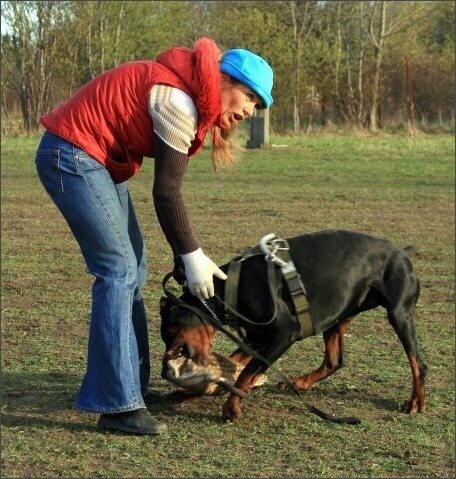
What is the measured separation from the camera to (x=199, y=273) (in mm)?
4551

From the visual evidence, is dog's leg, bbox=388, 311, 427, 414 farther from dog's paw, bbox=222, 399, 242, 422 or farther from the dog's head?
the dog's head

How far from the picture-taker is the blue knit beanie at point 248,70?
4461mm

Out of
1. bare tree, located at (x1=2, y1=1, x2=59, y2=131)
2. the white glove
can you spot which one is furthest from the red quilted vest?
bare tree, located at (x1=2, y1=1, x2=59, y2=131)

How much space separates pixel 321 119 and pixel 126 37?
775 cm

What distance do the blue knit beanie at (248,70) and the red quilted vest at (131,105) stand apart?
0.07m

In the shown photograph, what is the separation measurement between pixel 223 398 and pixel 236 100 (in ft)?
5.58

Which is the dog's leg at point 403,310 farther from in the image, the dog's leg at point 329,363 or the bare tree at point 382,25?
the bare tree at point 382,25

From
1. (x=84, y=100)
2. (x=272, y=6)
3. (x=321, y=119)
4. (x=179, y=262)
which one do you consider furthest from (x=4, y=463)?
(x=272, y=6)

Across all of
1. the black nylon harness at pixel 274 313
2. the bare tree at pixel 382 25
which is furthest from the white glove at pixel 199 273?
the bare tree at pixel 382 25

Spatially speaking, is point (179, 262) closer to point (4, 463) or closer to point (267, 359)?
point (267, 359)

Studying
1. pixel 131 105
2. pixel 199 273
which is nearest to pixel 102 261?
pixel 199 273

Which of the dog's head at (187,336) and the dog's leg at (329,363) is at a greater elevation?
the dog's head at (187,336)

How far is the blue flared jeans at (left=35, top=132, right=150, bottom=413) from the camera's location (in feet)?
14.8

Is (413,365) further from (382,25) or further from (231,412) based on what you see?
(382,25)
